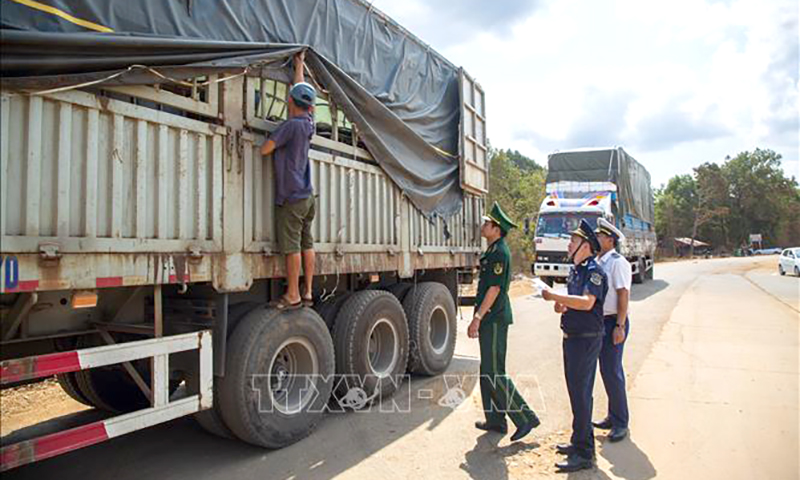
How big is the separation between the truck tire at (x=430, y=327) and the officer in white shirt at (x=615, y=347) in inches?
91.5

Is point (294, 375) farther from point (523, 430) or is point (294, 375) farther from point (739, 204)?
point (739, 204)

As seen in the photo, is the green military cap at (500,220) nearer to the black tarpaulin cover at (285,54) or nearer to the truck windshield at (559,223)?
the black tarpaulin cover at (285,54)

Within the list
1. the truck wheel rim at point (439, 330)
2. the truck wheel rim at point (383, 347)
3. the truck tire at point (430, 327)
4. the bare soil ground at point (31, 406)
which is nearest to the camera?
the bare soil ground at point (31, 406)

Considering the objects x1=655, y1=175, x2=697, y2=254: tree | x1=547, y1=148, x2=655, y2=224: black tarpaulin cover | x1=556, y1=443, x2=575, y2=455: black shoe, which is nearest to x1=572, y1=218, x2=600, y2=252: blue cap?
x1=556, y1=443, x2=575, y2=455: black shoe

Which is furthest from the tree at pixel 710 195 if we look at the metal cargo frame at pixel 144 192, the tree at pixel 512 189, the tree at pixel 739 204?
the metal cargo frame at pixel 144 192

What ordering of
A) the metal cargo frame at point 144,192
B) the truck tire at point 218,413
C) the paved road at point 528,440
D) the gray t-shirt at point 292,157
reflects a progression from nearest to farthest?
the metal cargo frame at point 144,192, the paved road at point 528,440, the truck tire at point 218,413, the gray t-shirt at point 292,157

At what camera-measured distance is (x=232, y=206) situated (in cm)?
391

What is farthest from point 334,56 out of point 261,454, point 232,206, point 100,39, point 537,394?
point 537,394

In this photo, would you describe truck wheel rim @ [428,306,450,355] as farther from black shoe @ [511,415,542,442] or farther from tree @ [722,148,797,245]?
tree @ [722,148,797,245]

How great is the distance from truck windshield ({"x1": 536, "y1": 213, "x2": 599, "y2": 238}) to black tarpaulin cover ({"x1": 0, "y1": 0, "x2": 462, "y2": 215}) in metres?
9.43

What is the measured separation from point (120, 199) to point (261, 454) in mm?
2239

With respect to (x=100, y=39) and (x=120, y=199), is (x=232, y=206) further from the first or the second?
(x=100, y=39)

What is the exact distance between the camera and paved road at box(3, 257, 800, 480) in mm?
3891

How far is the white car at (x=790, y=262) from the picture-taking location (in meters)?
25.7
